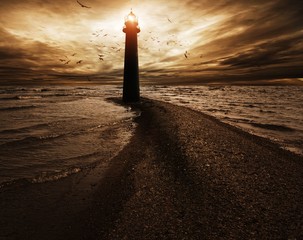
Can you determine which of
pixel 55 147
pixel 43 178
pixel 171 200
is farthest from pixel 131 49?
pixel 171 200

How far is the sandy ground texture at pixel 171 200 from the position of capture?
3135 mm

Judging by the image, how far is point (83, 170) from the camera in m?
5.54

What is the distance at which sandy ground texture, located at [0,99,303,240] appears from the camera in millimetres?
3135

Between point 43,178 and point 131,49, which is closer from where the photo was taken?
point 43,178

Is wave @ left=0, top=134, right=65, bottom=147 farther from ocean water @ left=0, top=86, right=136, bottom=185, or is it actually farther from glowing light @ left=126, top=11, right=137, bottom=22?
glowing light @ left=126, top=11, right=137, bottom=22

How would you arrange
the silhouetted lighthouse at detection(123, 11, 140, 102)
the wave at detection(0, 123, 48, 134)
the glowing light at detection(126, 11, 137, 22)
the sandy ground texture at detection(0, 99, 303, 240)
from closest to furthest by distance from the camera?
the sandy ground texture at detection(0, 99, 303, 240)
the wave at detection(0, 123, 48, 134)
the silhouetted lighthouse at detection(123, 11, 140, 102)
the glowing light at detection(126, 11, 137, 22)

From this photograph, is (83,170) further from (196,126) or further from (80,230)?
(196,126)

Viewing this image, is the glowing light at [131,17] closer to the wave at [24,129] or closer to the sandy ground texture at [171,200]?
the wave at [24,129]

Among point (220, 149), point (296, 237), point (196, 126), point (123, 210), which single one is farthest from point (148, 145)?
point (296, 237)

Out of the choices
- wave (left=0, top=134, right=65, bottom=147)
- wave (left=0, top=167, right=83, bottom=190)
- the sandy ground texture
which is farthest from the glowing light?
wave (left=0, top=167, right=83, bottom=190)

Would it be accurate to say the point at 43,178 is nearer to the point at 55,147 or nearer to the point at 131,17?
the point at 55,147

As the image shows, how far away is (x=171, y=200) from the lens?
3.90 meters

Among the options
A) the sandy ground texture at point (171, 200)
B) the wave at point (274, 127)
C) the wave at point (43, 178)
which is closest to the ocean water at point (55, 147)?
the wave at point (43, 178)

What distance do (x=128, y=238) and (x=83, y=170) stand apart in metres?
2.90
